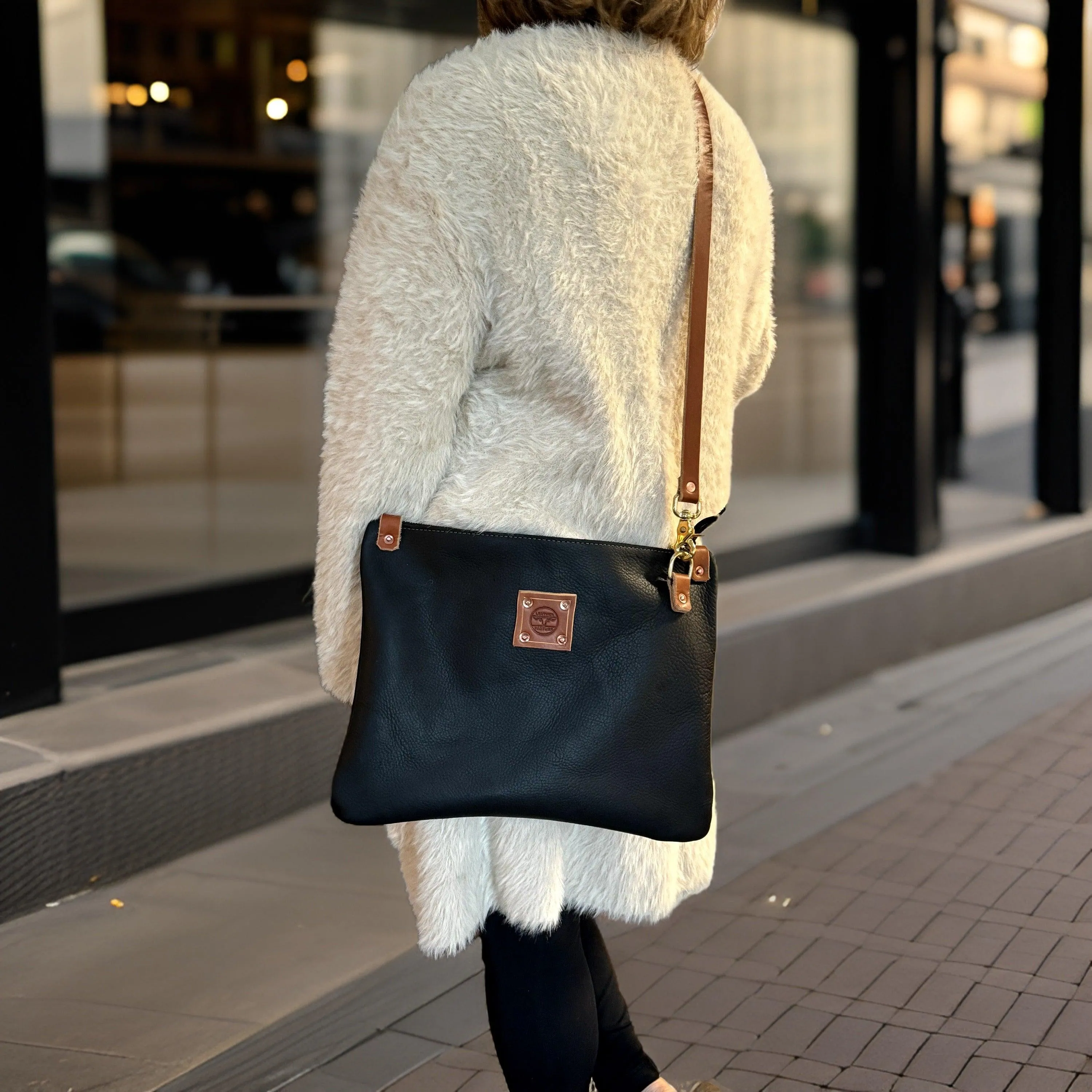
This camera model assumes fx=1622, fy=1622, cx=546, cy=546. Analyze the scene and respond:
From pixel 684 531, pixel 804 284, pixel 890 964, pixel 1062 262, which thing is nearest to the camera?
pixel 684 531

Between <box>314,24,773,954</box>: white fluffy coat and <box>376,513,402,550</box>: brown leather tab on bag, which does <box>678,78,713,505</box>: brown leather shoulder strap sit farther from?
<box>376,513,402,550</box>: brown leather tab on bag

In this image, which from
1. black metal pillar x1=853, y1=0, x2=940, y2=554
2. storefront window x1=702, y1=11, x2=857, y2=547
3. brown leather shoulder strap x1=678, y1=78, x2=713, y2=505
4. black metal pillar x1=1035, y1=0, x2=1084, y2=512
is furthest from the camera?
black metal pillar x1=1035, y1=0, x2=1084, y2=512

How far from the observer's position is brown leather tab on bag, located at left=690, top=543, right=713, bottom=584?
2.07 m

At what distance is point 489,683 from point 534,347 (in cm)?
42

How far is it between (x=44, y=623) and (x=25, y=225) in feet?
3.33

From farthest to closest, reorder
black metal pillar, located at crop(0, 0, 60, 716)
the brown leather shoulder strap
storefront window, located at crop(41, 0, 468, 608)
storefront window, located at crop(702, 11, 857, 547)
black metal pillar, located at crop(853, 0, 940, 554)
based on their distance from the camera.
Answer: storefront window, located at crop(702, 11, 857, 547)
black metal pillar, located at crop(853, 0, 940, 554)
storefront window, located at crop(41, 0, 468, 608)
black metal pillar, located at crop(0, 0, 60, 716)
the brown leather shoulder strap

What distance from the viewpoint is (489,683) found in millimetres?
2033

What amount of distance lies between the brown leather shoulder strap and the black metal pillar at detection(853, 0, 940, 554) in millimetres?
5163

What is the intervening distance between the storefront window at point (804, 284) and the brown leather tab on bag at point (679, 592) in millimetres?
5206

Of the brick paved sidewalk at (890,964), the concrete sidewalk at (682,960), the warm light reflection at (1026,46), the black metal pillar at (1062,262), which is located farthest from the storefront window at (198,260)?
the warm light reflection at (1026,46)

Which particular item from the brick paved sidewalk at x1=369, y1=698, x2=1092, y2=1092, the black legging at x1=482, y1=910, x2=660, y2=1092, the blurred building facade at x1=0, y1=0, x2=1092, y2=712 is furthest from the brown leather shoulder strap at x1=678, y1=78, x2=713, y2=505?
the blurred building facade at x1=0, y1=0, x2=1092, y2=712

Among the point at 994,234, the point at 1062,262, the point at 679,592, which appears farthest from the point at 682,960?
the point at 994,234

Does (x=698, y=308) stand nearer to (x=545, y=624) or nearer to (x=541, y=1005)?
(x=545, y=624)

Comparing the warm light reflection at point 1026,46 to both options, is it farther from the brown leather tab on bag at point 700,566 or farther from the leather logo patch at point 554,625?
the leather logo patch at point 554,625
